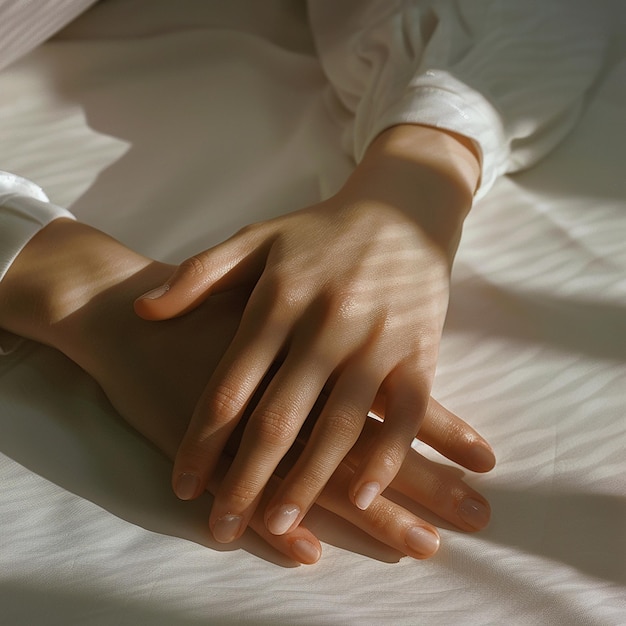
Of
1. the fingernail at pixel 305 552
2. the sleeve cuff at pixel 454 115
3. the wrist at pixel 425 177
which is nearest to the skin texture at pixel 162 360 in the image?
the fingernail at pixel 305 552

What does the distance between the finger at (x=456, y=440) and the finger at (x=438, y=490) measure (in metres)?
0.01

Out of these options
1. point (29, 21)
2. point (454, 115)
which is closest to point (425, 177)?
point (454, 115)

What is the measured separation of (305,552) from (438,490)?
107mm

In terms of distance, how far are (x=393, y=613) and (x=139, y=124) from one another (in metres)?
0.61

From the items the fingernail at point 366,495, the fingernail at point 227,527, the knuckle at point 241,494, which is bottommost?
the fingernail at point 366,495

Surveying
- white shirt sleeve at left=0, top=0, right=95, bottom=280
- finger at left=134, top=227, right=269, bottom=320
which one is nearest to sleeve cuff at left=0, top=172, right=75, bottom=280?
white shirt sleeve at left=0, top=0, right=95, bottom=280

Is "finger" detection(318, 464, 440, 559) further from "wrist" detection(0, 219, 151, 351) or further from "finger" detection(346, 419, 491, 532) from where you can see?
"wrist" detection(0, 219, 151, 351)

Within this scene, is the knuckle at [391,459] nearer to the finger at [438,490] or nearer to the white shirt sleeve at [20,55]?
the finger at [438,490]

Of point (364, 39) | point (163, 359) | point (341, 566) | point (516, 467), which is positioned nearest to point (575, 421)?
point (516, 467)

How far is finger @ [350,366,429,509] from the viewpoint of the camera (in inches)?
23.2

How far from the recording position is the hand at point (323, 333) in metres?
0.59

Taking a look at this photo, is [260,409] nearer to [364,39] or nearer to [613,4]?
[364,39]

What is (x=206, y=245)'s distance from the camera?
2.69ft

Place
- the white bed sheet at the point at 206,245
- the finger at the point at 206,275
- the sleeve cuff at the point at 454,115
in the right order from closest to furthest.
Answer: the white bed sheet at the point at 206,245
the finger at the point at 206,275
the sleeve cuff at the point at 454,115
